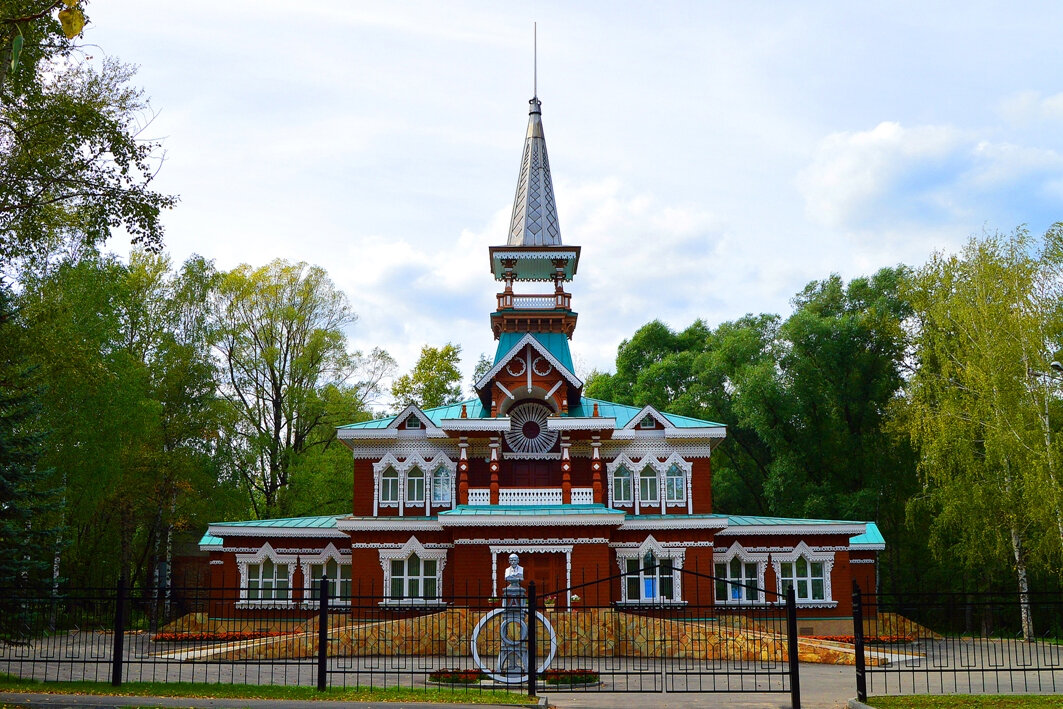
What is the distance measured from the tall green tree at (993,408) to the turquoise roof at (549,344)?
13.3 m

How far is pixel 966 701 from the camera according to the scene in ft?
51.2

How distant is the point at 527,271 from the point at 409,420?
344 inches

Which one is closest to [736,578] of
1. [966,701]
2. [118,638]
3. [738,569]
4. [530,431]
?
[738,569]

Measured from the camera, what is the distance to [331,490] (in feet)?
145

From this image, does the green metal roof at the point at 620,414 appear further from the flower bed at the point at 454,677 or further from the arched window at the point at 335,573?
the flower bed at the point at 454,677

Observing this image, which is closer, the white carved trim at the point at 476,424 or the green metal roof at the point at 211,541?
the white carved trim at the point at 476,424

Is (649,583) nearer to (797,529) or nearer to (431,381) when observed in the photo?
(797,529)

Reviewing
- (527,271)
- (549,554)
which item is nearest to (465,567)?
(549,554)

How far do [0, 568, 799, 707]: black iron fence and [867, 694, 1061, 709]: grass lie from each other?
62.4 inches

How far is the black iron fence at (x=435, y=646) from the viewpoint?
688 inches

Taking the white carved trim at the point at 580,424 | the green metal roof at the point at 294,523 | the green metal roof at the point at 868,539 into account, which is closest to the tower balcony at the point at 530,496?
the white carved trim at the point at 580,424

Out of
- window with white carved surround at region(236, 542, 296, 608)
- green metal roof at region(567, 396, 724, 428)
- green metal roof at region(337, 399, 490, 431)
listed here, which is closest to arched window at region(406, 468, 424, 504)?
green metal roof at region(337, 399, 490, 431)

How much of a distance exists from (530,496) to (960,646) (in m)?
15.5

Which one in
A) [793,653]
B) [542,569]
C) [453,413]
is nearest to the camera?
[793,653]
